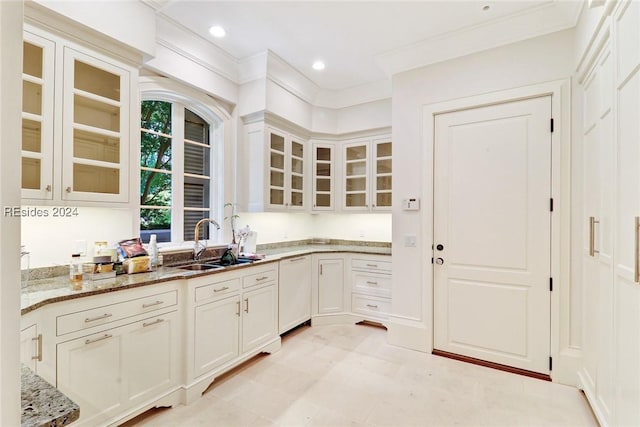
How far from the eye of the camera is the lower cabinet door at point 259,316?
281 centimetres

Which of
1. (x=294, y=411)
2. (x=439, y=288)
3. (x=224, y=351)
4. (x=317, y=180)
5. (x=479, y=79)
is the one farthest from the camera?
(x=317, y=180)

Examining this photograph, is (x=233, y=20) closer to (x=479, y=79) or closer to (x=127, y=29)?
(x=127, y=29)

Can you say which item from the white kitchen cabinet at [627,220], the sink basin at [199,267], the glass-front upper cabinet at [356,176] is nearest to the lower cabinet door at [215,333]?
the sink basin at [199,267]

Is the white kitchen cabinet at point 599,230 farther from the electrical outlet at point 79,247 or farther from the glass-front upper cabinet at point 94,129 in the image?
the electrical outlet at point 79,247

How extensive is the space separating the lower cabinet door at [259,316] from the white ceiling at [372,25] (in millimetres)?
2473

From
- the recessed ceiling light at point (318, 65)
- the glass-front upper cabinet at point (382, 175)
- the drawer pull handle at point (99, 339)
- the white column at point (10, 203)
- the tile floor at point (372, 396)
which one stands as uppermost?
the recessed ceiling light at point (318, 65)

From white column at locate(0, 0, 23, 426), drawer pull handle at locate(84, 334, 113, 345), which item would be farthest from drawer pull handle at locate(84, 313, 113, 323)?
white column at locate(0, 0, 23, 426)

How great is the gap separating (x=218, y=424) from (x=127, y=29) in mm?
2879

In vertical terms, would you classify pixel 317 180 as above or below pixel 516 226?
above

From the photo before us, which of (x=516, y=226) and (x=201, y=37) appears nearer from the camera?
(x=516, y=226)

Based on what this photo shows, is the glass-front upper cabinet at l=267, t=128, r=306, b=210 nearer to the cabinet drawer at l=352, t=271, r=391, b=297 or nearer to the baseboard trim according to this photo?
the cabinet drawer at l=352, t=271, r=391, b=297

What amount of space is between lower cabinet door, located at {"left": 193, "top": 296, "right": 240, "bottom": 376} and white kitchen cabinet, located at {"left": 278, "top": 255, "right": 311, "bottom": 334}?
673 millimetres

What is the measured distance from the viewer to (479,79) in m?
2.90

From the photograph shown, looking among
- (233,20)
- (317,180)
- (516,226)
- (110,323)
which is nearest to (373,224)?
(317,180)
